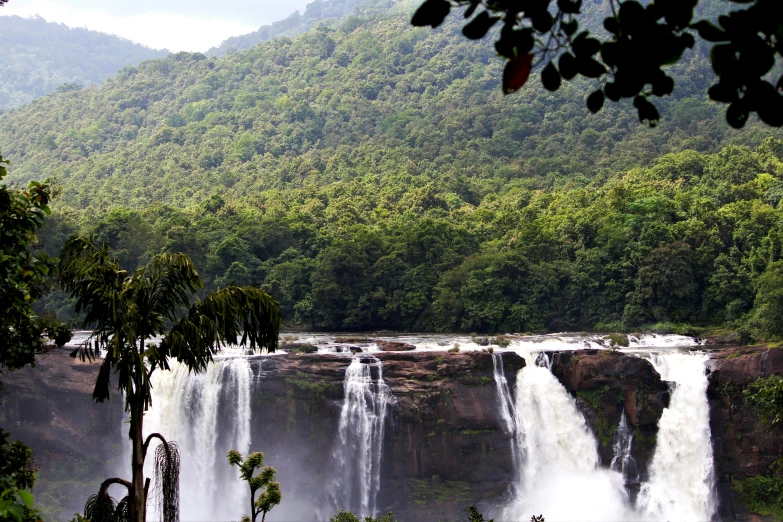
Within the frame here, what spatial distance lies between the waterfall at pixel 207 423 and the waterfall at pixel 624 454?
11.9m

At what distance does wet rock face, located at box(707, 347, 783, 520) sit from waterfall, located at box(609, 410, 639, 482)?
2.51 metres

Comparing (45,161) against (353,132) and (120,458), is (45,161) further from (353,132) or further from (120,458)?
(120,458)

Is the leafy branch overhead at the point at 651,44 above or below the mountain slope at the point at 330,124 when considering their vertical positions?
below

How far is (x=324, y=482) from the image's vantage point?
29.7 metres

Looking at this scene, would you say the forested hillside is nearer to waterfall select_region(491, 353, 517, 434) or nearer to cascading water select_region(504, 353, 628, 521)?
waterfall select_region(491, 353, 517, 434)

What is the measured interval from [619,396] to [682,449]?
2537 mm

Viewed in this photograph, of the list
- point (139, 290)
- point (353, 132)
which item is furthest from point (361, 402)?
point (353, 132)

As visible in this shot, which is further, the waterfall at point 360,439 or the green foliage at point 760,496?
the waterfall at point 360,439

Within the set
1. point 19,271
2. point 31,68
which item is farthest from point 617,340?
point 31,68

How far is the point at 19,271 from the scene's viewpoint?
26.9ft

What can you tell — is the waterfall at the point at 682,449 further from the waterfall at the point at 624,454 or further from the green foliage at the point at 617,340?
the green foliage at the point at 617,340

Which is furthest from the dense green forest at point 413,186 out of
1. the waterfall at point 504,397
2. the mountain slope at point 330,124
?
the waterfall at point 504,397

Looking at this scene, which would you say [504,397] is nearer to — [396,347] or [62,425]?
[396,347]

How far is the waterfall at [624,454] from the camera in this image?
96.1ft
